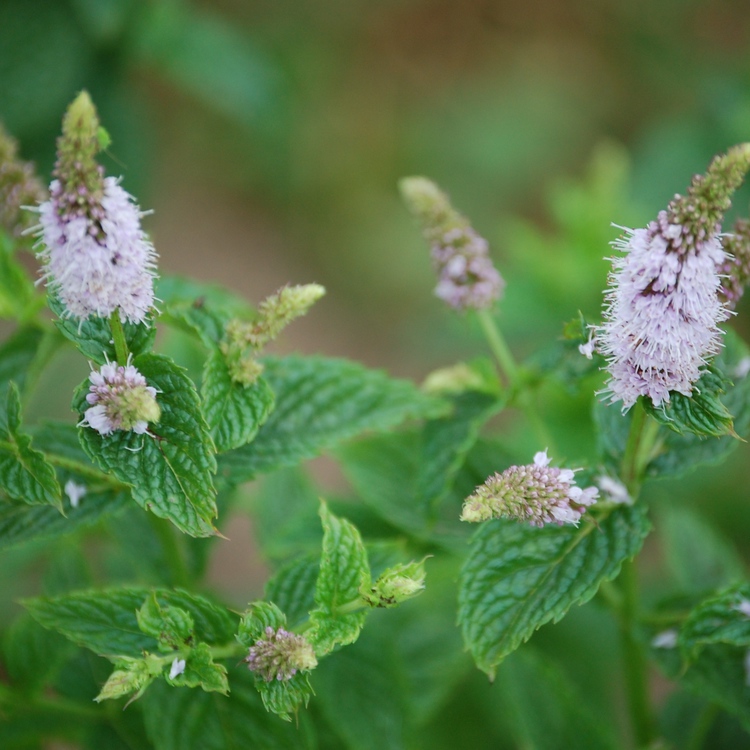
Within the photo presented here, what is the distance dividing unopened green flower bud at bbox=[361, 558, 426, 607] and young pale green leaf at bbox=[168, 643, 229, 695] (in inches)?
9.3

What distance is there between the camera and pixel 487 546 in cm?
131

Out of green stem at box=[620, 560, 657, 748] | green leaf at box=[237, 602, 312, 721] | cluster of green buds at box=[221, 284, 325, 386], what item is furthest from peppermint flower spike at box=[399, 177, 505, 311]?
green leaf at box=[237, 602, 312, 721]

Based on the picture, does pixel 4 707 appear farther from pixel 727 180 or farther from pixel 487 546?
pixel 727 180

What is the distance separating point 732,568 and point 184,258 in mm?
3096

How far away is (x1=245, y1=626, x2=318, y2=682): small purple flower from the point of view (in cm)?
112

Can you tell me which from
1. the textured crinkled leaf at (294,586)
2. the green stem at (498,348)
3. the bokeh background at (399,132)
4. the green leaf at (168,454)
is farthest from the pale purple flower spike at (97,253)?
the bokeh background at (399,132)

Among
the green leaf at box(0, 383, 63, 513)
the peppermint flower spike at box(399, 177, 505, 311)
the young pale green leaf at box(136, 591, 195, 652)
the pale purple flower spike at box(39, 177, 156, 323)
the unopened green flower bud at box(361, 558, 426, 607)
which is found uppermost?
the peppermint flower spike at box(399, 177, 505, 311)

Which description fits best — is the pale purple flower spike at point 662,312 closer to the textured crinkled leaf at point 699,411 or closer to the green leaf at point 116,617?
the textured crinkled leaf at point 699,411

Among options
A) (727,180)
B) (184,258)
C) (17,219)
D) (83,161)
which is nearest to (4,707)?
(17,219)

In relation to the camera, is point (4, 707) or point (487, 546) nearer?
point (487, 546)

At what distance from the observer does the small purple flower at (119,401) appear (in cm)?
115

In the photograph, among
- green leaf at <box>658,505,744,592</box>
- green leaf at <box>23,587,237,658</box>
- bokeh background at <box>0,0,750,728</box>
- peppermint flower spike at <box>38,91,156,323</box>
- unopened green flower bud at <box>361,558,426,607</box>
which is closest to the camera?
peppermint flower spike at <box>38,91,156,323</box>

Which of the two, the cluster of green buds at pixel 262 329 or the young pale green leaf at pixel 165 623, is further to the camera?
the cluster of green buds at pixel 262 329

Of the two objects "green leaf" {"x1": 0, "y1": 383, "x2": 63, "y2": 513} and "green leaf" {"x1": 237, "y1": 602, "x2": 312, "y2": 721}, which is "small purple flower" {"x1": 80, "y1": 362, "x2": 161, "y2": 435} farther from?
"green leaf" {"x1": 237, "y1": 602, "x2": 312, "y2": 721}
